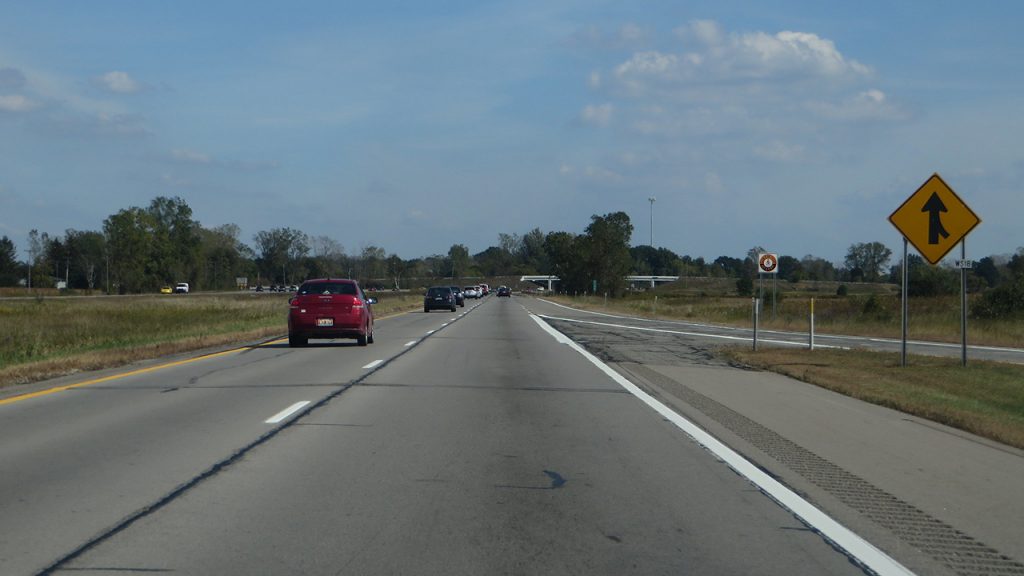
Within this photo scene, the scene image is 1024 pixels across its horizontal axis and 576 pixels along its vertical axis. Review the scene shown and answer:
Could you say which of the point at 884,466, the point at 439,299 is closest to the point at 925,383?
the point at 884,466

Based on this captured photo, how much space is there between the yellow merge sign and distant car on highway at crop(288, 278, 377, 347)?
13397 millimetres

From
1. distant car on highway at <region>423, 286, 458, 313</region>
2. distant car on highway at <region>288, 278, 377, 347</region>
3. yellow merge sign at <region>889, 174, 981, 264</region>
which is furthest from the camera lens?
distant car on highway at <region>423, 286, 458, 313</region>

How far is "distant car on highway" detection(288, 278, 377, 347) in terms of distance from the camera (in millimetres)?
25703

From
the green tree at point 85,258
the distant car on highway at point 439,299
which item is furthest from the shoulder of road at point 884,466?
the green tree at point 85,258

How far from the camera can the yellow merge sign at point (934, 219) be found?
19.7m

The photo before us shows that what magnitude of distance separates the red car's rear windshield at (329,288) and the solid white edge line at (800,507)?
14.5 metres

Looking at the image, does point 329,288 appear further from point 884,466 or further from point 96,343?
point 884,466

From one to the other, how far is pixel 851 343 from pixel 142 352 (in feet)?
68.9

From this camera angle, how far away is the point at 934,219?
19.9m

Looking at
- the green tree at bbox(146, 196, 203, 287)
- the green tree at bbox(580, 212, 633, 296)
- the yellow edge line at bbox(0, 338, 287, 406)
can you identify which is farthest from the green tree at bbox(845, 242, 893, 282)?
the yellow edge line at bbox(0, 338, 287, 406)

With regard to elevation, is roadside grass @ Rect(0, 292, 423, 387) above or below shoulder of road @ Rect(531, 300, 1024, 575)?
above

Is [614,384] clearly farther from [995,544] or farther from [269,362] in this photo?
[995,544]

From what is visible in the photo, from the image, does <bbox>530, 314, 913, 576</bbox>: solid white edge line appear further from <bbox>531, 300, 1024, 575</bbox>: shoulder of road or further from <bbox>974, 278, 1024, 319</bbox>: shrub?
<bbox>974, 278, 1024, 319</bbox>: shrub

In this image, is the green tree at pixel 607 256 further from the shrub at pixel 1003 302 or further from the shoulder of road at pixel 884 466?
the shoulder of road at pixel 884 466
